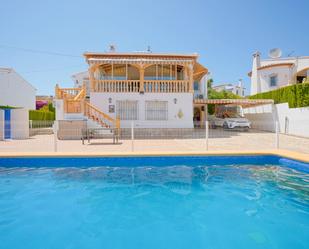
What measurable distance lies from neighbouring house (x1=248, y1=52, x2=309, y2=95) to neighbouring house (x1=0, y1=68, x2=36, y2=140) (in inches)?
1097

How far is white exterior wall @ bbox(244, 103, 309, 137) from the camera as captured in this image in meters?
15.1

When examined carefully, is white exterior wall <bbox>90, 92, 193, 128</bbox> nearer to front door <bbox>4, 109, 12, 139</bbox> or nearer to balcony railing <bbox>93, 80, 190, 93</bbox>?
balcony railing <bbox>93, 80, 190, 93</bbox>

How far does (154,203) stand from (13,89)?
31493 millimetres

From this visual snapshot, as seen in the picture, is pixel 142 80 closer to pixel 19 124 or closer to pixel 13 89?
pixel 19 124

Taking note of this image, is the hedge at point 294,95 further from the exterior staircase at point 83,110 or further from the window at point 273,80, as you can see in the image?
the exterior staircase at point 83,110

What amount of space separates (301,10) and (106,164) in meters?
20.1

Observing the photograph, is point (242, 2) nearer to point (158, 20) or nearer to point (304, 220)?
point (158, 20)

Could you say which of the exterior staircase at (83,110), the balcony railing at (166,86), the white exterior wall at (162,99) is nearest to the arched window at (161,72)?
the balcony railing at (166,86)

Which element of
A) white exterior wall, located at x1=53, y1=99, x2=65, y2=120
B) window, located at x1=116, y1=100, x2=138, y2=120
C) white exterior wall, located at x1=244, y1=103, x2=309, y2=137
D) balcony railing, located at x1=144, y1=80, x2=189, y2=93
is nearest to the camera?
white exterior wall, located at x1=244, y1=103, x2=309, y2=137

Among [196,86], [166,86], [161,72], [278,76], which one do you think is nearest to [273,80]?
[278,76]

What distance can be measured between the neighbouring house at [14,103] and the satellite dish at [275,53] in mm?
31000

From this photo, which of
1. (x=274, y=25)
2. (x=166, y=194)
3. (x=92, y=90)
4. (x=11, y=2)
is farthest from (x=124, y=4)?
(x=166, y=194)

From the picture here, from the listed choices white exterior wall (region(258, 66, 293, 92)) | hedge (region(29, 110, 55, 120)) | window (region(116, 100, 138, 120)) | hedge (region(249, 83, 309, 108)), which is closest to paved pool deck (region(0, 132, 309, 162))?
hedge (region(249, 83, 309, 108))

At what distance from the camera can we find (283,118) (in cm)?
1775
